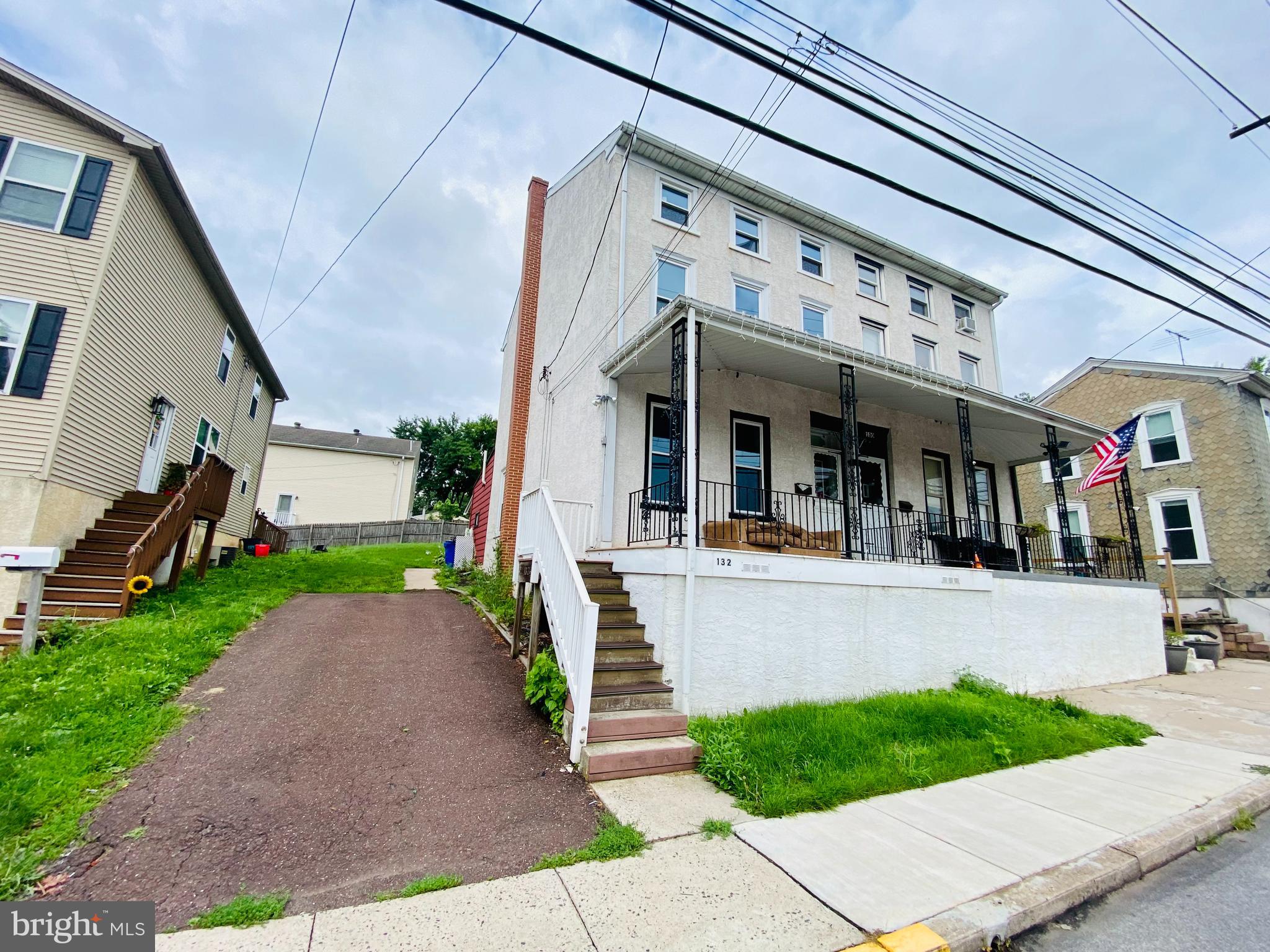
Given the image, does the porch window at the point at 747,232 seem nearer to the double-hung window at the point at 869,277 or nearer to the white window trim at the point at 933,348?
the double-hung window at the point at 869,277

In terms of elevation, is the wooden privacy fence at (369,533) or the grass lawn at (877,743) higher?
the wooden privacy fence at (369,533)

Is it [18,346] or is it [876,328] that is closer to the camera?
[18,346]

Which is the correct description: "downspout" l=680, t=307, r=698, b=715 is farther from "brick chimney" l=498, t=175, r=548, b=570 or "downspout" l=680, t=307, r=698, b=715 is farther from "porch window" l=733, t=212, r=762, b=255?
"porch window" l=733, t=212, r=762, b=255

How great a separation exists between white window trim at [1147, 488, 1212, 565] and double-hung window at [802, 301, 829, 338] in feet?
42.2

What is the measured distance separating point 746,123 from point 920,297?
477 inches

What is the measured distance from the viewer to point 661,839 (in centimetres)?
344

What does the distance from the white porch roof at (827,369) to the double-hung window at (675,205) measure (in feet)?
12.3

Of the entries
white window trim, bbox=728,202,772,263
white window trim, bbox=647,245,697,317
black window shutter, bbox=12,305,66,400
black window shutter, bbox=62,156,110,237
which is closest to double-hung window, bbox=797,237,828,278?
white window trim, bbox=728,202,772,263

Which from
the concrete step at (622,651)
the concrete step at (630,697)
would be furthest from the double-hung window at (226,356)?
the concrete step at (630,697)

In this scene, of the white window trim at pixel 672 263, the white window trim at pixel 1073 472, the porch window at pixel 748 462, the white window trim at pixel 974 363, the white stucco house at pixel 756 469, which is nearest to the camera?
the white stucco house at pixel 756 469

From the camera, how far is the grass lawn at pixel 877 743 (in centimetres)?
424

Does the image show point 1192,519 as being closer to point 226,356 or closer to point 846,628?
point 846,628

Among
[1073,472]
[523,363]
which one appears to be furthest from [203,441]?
[1073,472]

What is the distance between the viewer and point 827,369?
8.86 m
